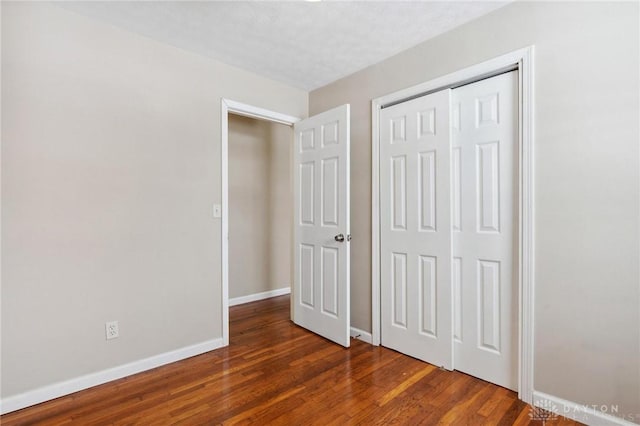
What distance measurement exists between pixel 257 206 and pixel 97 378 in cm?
255

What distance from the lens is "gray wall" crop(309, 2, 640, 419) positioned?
1555mm

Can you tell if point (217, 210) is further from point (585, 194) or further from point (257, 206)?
point (585, 194)

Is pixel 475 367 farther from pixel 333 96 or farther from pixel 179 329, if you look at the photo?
pixel 333 96

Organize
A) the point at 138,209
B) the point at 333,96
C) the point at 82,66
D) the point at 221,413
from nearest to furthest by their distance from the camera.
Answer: the point at 221,413
the point at 82,66
the point at 138,209
the point at 333,96

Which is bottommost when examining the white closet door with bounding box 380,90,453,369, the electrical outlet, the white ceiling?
the electrical outlet

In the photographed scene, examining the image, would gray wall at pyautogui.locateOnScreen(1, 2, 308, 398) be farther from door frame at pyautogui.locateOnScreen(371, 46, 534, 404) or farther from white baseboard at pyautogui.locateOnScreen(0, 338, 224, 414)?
door frame at pyautogui.locateOnScreen(371, 46, 534, 404)

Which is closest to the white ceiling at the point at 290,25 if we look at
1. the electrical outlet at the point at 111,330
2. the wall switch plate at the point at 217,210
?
the wall switch plate at the point at 217,210

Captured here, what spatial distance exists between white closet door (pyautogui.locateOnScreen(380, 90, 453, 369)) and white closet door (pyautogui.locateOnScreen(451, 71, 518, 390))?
8 cm

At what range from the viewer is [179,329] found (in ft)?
8.13

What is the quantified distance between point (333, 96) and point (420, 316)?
219 cm

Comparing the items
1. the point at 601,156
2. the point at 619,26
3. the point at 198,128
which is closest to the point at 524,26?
the point at 619,26

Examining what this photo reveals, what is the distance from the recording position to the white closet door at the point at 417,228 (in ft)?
7.40

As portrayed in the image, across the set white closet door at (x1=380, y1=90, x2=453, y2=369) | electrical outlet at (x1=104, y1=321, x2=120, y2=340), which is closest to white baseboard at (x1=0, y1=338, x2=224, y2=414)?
electrical outlet at (x1=104, y1=321, x2=120, y2=340)

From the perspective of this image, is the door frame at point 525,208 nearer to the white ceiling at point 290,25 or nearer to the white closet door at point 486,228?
the white closet door at point 486,228
